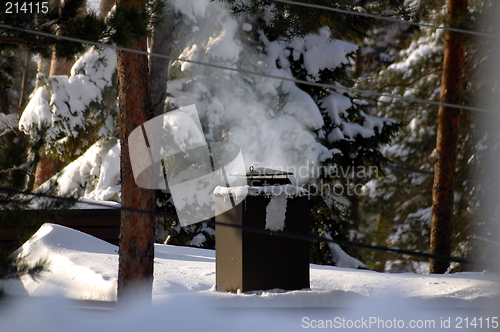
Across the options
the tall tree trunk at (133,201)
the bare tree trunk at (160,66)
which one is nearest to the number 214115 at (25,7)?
the tall tree trunk at (133,201)

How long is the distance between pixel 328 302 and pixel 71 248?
372cm

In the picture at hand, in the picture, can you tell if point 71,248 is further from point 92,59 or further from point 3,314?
point 92,59

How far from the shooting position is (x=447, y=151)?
25.3ft

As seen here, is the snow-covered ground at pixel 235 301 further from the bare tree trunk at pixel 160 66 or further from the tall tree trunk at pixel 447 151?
the bare tree trunk at pixel 160 66

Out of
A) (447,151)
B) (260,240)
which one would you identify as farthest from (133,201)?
(447,151)

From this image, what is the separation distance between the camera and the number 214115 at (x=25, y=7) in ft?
10.4

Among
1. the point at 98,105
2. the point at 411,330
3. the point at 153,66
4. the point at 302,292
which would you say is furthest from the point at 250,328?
the point at 98,105

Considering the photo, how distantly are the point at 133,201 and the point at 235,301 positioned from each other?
4.68 feet

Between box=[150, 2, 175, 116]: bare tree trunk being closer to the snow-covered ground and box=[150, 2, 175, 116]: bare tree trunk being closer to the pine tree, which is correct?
the snow-covered ground

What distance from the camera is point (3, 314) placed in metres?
3.73

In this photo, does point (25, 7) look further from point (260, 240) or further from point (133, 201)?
point (260, 240)

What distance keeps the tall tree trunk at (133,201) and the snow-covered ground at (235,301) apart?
0.27m

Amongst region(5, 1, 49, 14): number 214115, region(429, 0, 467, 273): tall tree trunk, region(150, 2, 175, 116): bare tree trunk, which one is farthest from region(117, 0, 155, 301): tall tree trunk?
region(429, 0, 467, 273): tall tree trunk

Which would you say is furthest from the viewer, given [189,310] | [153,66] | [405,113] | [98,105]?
[405,113]
